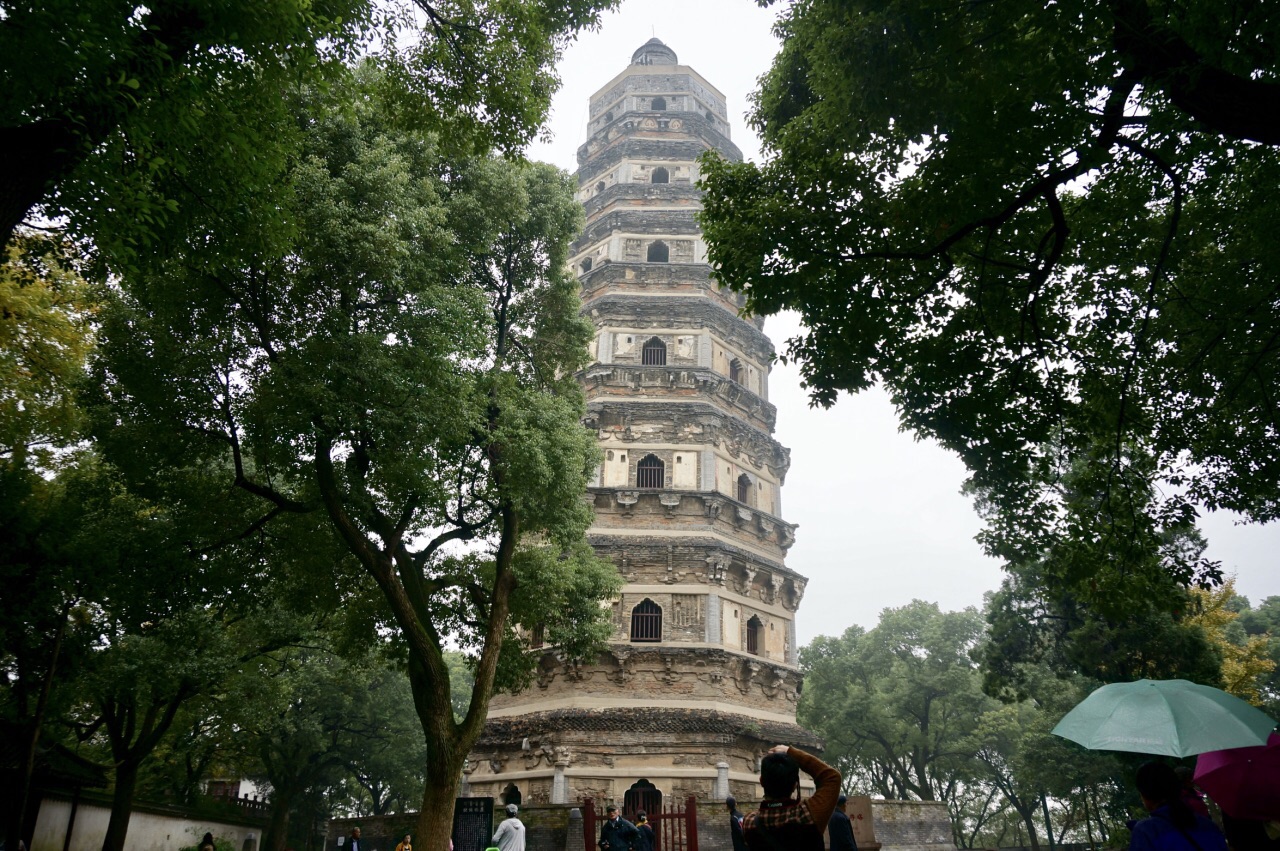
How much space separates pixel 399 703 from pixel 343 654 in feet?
59.5

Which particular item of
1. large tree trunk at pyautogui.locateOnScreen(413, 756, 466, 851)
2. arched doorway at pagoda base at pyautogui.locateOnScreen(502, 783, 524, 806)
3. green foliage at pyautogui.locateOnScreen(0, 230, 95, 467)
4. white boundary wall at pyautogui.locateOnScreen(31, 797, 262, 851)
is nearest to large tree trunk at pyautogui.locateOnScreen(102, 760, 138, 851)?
white boundary wall at pyautogui.locateOnScreen(31, 797, 262, 851)

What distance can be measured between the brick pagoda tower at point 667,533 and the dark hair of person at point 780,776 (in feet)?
46.1

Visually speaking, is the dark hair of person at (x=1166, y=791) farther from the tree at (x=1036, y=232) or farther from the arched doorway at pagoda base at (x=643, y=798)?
the arched doorway at pagoda base at (x=643, y=798)

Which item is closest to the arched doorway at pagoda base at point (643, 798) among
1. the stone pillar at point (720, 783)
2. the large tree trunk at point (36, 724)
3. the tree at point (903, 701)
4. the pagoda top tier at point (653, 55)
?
the stone pillar at point (720, 783)

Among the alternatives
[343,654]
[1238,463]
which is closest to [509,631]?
[343,654]

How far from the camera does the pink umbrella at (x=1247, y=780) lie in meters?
4.73

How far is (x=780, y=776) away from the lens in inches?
134

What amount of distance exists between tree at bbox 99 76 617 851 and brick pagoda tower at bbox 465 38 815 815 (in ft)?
20.9

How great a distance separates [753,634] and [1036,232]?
1463cm

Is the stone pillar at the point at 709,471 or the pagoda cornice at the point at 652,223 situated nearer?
the stone pillar at the point at 709,471

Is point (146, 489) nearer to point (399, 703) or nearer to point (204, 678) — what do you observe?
point (204, 678)

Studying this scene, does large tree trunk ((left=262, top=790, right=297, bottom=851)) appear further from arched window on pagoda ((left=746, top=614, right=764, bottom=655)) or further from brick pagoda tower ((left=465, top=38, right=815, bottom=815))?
arched window on pagoda ((left=746, top=614, right=764, bottom=655))

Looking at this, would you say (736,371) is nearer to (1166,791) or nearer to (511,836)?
(511,836)

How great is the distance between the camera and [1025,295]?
724cm
